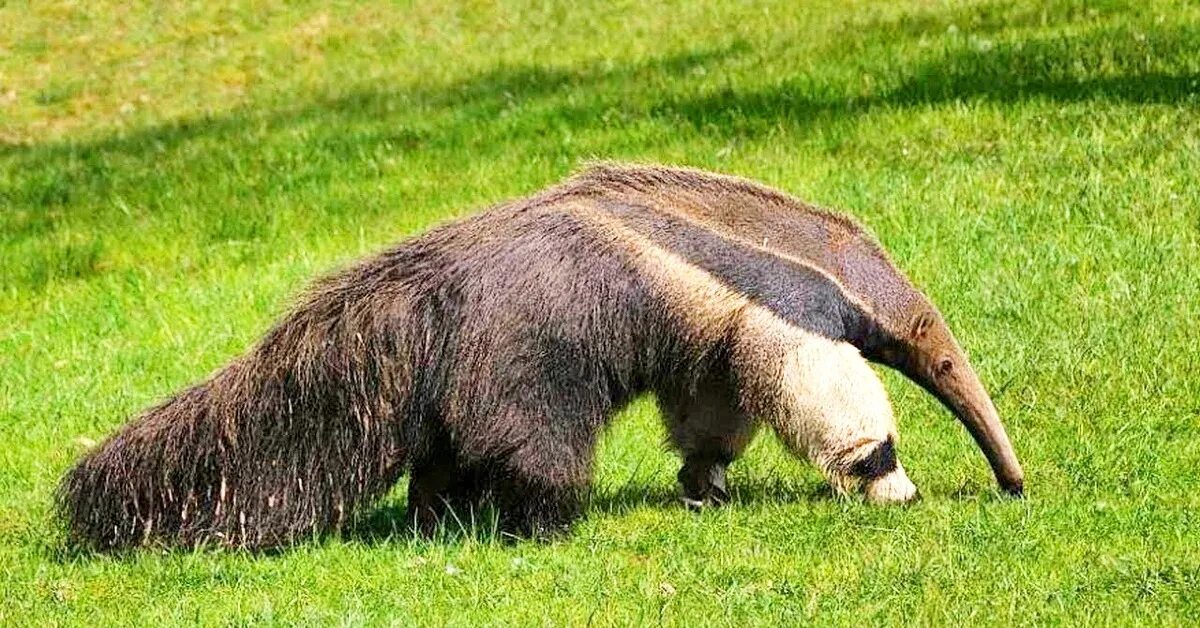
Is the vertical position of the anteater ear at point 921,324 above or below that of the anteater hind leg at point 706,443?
above

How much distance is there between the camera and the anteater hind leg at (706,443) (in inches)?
288

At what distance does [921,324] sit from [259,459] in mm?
2504

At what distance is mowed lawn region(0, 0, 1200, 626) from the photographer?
6293mm

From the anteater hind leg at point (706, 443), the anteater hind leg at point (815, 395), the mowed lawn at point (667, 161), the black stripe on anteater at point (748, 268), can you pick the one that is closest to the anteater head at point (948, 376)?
the mowed lawn at point (667, 161)

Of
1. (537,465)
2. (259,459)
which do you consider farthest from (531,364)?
(259,459)

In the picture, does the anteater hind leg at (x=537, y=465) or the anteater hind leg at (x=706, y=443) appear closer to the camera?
the anteater hind leg at (x=537, y=465)

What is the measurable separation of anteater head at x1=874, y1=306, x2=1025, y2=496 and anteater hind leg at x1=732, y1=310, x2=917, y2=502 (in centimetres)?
32

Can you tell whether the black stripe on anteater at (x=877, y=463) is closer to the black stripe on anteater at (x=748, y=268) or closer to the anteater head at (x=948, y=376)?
the anteater head at (x=948, y=376)

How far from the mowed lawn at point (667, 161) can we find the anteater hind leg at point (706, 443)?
19 cm

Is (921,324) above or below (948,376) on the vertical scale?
above

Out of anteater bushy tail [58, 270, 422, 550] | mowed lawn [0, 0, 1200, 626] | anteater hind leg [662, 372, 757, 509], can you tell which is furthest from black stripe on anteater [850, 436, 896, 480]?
anteater bushy tail [58, 270, 422, 550]

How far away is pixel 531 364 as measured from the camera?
6.55 metres

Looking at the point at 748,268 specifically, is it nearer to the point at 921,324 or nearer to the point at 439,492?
the point at 921,324

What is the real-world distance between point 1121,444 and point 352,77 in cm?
1234
